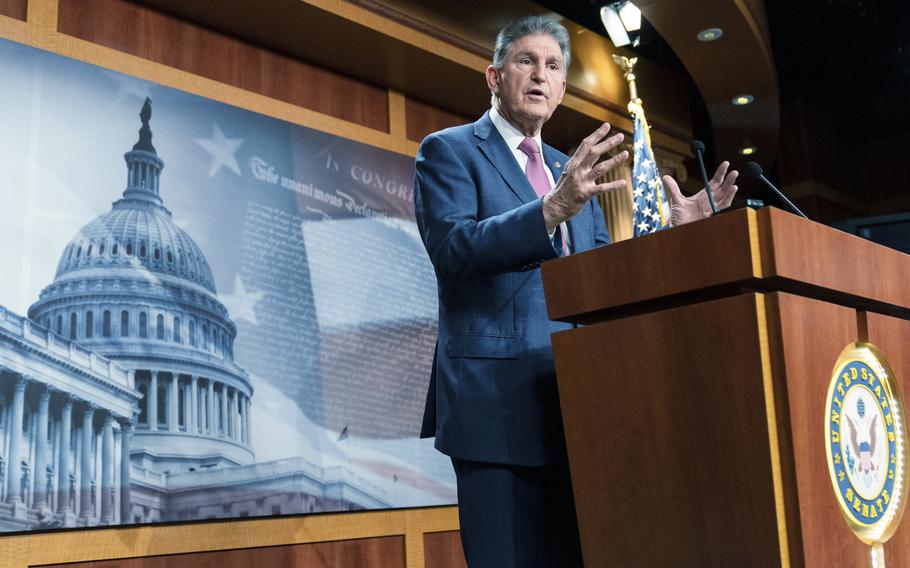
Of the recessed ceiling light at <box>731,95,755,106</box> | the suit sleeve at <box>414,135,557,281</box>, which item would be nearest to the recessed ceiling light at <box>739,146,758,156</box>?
the recessed ceiling light at <box>731,95,755,106</box>

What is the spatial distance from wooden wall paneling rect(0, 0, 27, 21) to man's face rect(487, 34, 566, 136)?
2.02 metres

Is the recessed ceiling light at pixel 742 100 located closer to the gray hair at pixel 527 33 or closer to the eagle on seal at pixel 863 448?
the gray hair at pixel 527 33

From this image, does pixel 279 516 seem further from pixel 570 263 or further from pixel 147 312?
pixel 570 263

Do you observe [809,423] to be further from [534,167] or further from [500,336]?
[534,167]

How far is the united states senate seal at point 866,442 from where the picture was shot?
3.51 ft

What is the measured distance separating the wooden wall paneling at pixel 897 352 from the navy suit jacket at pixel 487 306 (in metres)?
0.47

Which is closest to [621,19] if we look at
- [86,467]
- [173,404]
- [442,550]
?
[442,550]

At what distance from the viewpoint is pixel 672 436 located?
108cm

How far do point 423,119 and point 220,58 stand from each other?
108 centimetres

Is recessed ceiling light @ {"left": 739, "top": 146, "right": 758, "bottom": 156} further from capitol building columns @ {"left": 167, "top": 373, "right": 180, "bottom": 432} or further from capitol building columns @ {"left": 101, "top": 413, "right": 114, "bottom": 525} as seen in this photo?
capitol building columns @ {"left": 101, "top": 413, "right": 114, "bottom": 525}

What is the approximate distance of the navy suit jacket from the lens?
1310 mm

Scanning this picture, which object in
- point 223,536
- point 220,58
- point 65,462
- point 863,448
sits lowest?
point 223,536

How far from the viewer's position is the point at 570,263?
1.20 meters

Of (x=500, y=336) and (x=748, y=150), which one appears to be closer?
(x=500, y=336)
